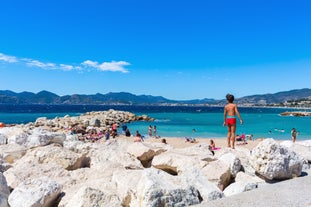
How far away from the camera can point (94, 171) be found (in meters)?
6.14

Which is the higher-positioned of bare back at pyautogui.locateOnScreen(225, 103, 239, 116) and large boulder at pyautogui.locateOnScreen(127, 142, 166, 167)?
bare back at pyautogui.locateOnScreen(225, 103, 239, 116)

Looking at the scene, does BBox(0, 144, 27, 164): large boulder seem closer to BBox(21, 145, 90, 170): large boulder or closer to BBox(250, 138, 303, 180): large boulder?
BBox(21, 145, 90, 170): large boulder

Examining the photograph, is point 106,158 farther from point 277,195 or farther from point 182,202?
point 277,195

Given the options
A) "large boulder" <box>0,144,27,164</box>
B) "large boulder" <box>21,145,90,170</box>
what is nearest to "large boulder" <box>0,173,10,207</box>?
"large boulder" <box>21,145,90,170</box>

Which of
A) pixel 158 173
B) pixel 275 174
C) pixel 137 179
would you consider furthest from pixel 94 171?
pixel 275 174

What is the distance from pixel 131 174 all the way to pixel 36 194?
148cm

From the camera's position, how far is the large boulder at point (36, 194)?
477 cm

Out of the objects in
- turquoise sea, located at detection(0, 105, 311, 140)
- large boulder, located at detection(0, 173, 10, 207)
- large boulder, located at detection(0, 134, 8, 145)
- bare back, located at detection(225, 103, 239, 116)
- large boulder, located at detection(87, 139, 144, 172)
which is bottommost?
turquoise sea, located at detection(0, 105, 311, 140)

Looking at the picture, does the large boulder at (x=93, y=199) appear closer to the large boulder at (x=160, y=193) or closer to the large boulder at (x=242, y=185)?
the large boulder at (x=160, y=193)

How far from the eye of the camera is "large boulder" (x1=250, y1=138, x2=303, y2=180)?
578cm

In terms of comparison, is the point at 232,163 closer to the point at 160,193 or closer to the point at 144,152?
the point at 144,152

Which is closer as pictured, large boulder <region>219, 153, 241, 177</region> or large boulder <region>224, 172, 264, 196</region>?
large boulder <region>224, 172, 264, 196</region>

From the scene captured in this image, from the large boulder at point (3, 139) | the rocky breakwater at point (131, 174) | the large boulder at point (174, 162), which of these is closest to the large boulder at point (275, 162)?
the rocky breakwater at point (131, 174)

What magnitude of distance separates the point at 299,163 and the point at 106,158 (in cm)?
395
